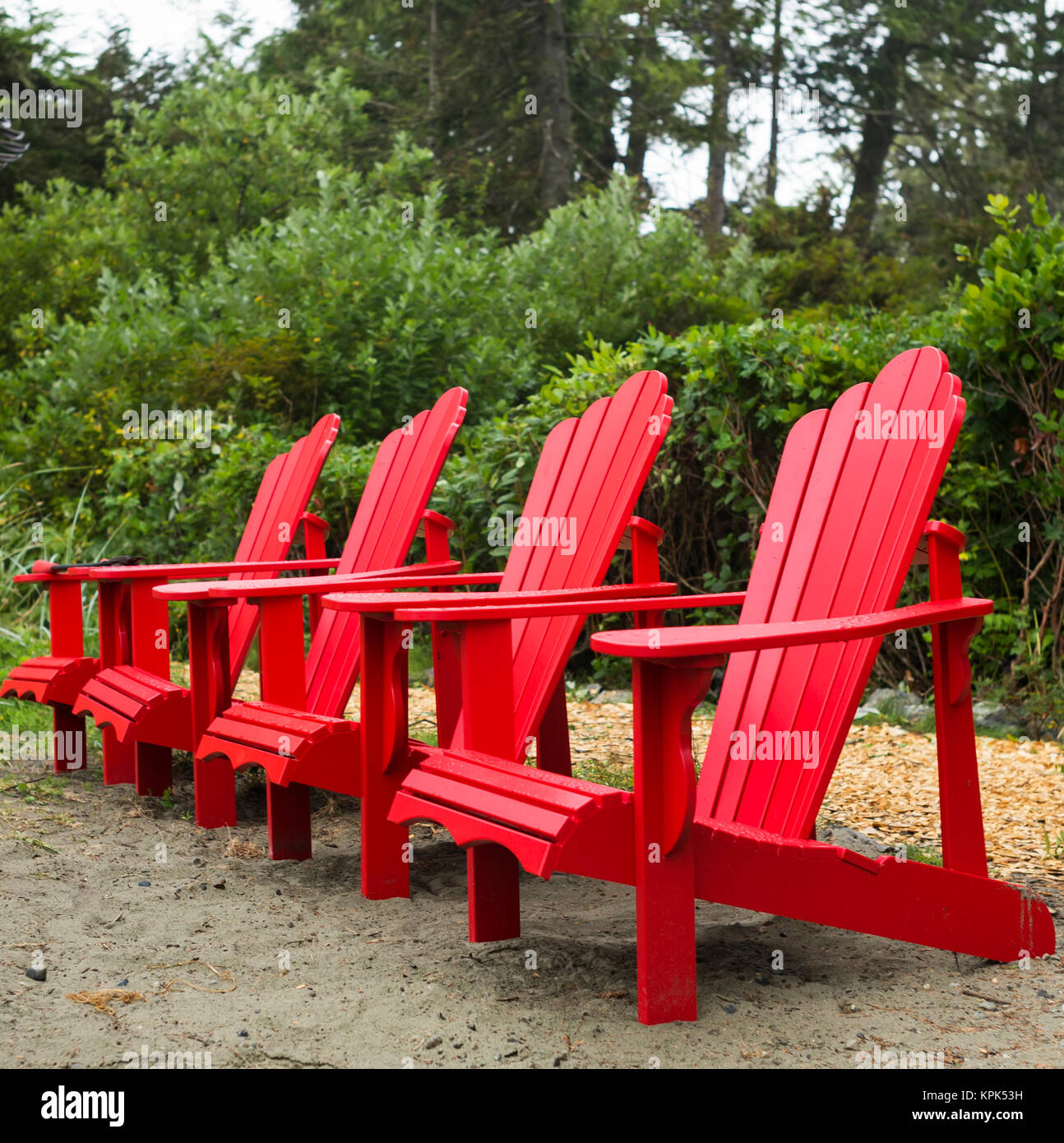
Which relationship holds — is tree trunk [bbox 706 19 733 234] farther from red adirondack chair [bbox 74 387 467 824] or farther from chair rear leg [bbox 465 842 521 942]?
chair rear leg [bbox 465 842 521 942]

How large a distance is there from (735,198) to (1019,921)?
16.4 metres

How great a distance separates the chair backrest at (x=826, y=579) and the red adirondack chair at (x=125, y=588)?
1695mm

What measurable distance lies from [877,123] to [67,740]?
14.7 m

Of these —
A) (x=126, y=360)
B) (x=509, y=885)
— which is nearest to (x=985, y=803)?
(x=509, y=885)

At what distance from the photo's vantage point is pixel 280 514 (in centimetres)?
386

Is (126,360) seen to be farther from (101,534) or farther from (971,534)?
(971,534)

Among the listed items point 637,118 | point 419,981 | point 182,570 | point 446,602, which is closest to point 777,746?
point 446,602

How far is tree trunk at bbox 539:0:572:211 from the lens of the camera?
1300 centimetres

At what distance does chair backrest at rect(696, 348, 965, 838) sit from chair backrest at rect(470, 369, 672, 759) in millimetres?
402

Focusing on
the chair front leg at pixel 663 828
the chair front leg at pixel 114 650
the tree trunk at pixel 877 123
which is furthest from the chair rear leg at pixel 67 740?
the tree trunk at pixel 877 123

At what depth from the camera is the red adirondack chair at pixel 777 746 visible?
1724 millimetres

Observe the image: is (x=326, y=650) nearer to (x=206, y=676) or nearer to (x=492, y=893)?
(x=206, y=676)

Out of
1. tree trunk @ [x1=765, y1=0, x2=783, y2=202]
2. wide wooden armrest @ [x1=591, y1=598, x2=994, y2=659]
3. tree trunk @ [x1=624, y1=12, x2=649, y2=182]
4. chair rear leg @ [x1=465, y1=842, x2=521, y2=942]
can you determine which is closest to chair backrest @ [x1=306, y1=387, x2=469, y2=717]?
chair rear leg @ [x1=465, y1=842, x2=521, y2=942]

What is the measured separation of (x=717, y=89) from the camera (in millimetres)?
13938
